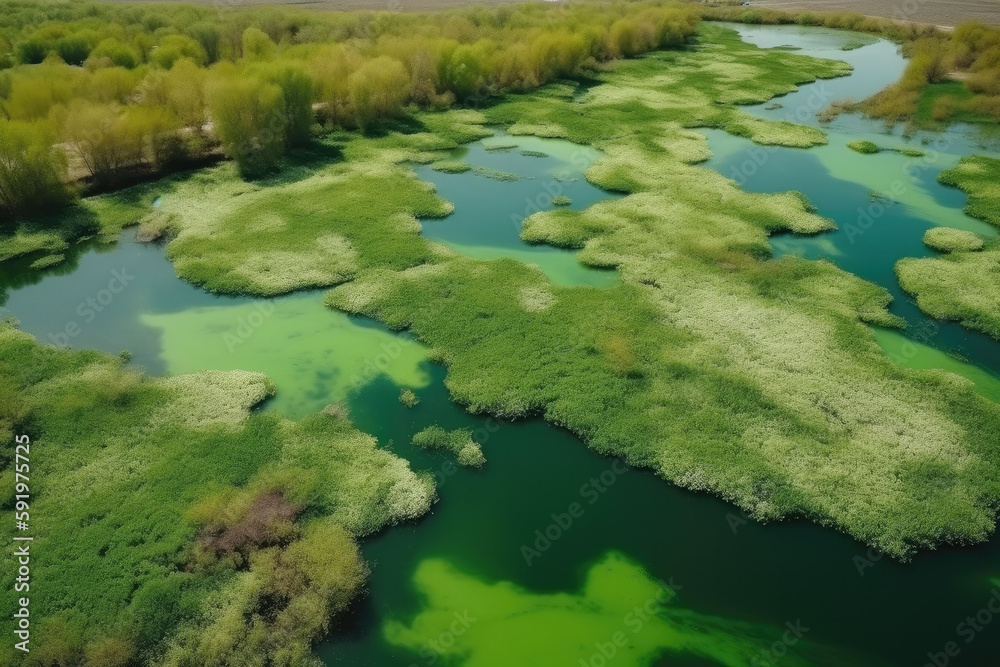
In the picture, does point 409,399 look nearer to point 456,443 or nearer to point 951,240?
point 456,443

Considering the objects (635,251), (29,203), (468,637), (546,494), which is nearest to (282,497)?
(468,637)

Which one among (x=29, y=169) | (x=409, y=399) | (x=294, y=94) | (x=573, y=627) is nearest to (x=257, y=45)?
(x=294, y=94)

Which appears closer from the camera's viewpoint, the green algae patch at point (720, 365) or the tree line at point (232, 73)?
the green algae patch at point (720, 365)

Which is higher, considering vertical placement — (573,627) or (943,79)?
(943,79)

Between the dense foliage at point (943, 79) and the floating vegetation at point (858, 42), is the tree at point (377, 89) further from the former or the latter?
the floating vegetation at point (858, 42)

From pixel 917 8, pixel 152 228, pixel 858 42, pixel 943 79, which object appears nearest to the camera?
pixel 152 228

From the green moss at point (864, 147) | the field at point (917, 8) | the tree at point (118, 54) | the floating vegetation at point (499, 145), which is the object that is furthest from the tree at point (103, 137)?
the field at point (917, 8)

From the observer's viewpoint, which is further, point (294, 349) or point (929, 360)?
point (294, 349)
